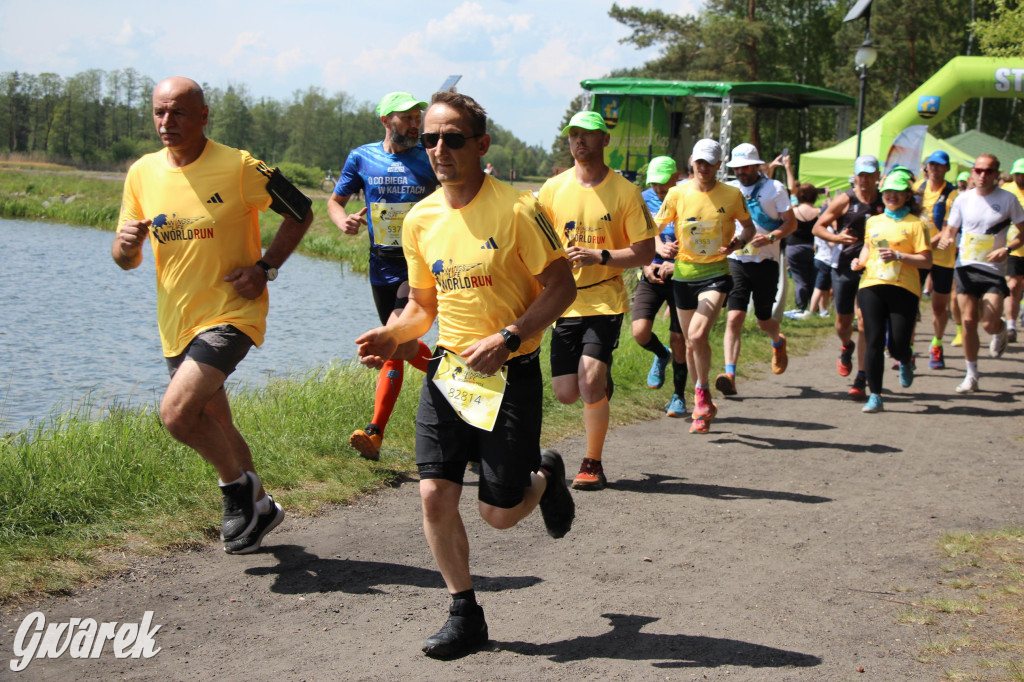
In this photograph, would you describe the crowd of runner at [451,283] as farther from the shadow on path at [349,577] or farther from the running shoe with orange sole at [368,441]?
the shadow on path at [349,577]

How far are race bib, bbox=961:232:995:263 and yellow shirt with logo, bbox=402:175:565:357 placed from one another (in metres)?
7.78

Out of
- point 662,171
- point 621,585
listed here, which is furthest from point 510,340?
point 662,171

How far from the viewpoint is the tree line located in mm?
83500

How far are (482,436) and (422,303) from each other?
0.62m

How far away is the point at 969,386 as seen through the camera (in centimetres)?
1053

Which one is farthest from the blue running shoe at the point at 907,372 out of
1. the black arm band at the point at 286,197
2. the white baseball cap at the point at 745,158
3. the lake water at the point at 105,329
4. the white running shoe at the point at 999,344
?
the black arm band at the point at 286,197

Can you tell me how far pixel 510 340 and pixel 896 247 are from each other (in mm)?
6580

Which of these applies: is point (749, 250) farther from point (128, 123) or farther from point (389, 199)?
point (128, 123)

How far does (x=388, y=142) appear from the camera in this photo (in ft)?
22.0

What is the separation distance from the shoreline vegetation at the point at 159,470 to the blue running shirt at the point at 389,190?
4.18 feet

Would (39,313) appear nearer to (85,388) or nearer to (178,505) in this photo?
(85,388)

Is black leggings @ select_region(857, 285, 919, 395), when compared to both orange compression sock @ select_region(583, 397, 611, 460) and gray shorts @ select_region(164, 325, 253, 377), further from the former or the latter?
gray shorts @ select_region(164, 325, 253, 377)

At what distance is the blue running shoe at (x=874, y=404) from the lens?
31.0 feet

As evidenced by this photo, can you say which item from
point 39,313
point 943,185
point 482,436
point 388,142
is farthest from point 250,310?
point 39,313
